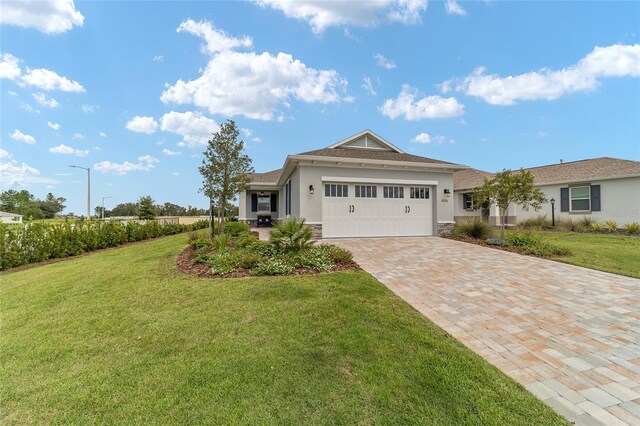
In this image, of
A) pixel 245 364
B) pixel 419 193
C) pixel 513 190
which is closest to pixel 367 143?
pixel 419 193

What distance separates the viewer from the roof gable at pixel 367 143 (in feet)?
49.2

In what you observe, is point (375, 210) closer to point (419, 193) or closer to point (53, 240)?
point (419, 193)

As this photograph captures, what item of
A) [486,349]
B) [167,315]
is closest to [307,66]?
[167,315]

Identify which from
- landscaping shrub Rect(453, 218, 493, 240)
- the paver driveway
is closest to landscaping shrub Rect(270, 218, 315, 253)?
the paver driveway

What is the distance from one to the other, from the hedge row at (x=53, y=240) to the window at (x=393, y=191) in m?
12.7

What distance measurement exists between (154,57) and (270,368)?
40.5 feet

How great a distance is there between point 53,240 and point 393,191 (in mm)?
13348

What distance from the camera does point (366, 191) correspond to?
11969 mm

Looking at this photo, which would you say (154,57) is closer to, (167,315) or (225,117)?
(225,117)

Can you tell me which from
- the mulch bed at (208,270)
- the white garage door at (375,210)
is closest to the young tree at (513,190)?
the white garage door at (375,210)

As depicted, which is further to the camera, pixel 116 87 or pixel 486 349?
pixel 116 87

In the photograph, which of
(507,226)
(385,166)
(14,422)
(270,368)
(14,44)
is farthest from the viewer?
(507,226)

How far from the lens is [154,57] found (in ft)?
34.7

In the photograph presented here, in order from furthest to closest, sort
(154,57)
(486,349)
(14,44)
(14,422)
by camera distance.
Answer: (154,57) → (14,44) → (486,349) → (14,422)
